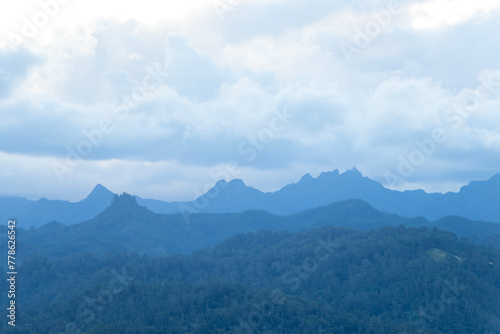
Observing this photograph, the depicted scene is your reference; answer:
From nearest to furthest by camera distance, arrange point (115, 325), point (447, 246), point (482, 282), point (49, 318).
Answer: point (115, 325) → point (49, 318) → point (482, 282) → point (447, 246)

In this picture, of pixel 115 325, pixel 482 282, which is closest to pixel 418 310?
pixel 482 282

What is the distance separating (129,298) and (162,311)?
35.6 ft

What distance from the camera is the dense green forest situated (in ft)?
369

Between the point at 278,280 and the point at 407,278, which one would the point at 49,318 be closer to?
the point at 278,280

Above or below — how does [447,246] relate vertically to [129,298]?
above

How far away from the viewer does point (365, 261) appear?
178 metres

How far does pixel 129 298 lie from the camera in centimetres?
12556

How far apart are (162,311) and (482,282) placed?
3352 inches

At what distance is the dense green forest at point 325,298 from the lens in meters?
112

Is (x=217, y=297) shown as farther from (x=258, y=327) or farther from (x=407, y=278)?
(x=407, y=278)

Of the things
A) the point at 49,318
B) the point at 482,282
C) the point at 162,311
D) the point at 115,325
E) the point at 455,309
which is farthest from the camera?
the point at 482,282

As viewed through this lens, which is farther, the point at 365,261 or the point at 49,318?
the point at 365,261

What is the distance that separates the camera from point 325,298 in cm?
15725

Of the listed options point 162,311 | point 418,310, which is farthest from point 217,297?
point 418,310
